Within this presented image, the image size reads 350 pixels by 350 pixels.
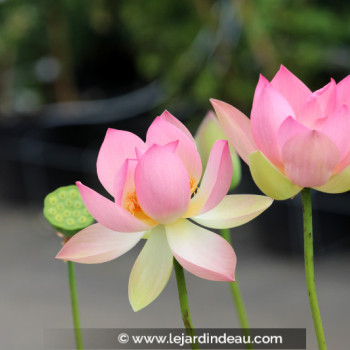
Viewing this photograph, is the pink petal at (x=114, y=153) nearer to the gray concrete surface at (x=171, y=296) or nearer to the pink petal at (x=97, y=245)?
the pink petal at (x=97, y=245)

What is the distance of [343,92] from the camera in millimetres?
254

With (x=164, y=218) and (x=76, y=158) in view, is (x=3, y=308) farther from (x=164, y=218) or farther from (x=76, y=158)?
(x=164, y=218)

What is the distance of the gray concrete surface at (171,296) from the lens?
77.0 inches

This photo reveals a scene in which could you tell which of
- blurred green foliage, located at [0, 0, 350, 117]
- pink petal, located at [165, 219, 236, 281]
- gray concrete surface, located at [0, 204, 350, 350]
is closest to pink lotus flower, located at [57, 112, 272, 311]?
pink petal, located at [165, 219, 236, 281]

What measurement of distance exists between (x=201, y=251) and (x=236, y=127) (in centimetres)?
5

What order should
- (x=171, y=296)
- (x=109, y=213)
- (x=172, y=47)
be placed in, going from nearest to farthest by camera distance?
1. (x=109, y=213)
2. (x=171, y=296)
3. (x=172, y=47)

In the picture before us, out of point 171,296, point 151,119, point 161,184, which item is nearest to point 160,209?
point 161,184

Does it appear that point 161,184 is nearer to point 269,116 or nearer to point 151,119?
point 269,116

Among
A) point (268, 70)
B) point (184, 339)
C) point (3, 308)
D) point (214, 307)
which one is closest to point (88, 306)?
point (3, 308)

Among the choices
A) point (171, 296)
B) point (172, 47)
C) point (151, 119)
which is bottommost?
point (171, 296)

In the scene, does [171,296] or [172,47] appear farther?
[172,47]

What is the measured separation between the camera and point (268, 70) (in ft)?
7.80

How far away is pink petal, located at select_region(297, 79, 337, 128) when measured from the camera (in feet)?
0.81

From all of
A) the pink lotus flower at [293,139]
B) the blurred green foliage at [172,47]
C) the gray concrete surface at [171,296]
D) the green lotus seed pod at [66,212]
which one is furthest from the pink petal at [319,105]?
the blurred green foliage at [172,47]
